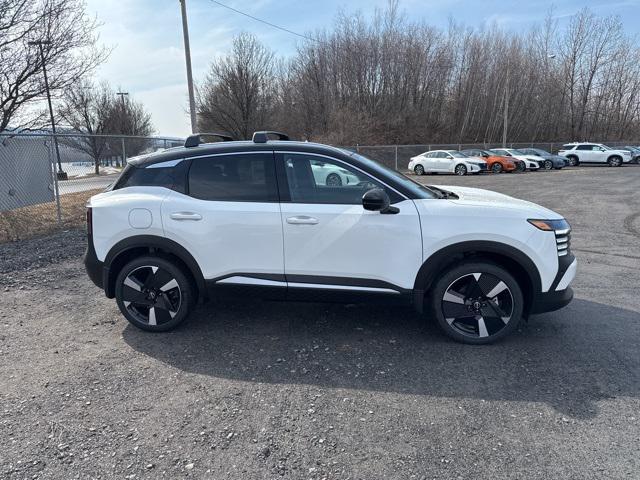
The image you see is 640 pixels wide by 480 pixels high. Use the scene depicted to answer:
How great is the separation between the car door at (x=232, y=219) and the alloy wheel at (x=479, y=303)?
59.2 inches

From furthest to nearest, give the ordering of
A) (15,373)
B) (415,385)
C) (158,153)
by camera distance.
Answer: (158,153) < (15,373) < (415,385)

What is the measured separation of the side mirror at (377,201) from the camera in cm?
364

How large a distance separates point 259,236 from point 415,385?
180cm

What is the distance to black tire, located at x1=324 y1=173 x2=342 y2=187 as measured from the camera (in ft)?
13.2

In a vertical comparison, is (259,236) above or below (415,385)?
above

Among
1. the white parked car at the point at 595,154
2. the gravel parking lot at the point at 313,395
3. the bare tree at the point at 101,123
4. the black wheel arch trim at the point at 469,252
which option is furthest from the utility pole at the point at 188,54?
the white parked car at the point at 595,154

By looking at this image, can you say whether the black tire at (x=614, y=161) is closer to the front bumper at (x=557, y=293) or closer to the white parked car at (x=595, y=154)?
the white parked car at (x=595, y=154)

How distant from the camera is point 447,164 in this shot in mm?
28078

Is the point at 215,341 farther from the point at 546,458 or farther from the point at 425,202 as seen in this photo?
the point at 546,458

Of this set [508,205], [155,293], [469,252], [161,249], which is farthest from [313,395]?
[508,205]

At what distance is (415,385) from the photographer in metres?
3.26

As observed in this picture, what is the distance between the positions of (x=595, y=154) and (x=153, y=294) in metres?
39.4

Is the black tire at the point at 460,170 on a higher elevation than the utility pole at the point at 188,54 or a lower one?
lower

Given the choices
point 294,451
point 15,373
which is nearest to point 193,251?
point 15,373
